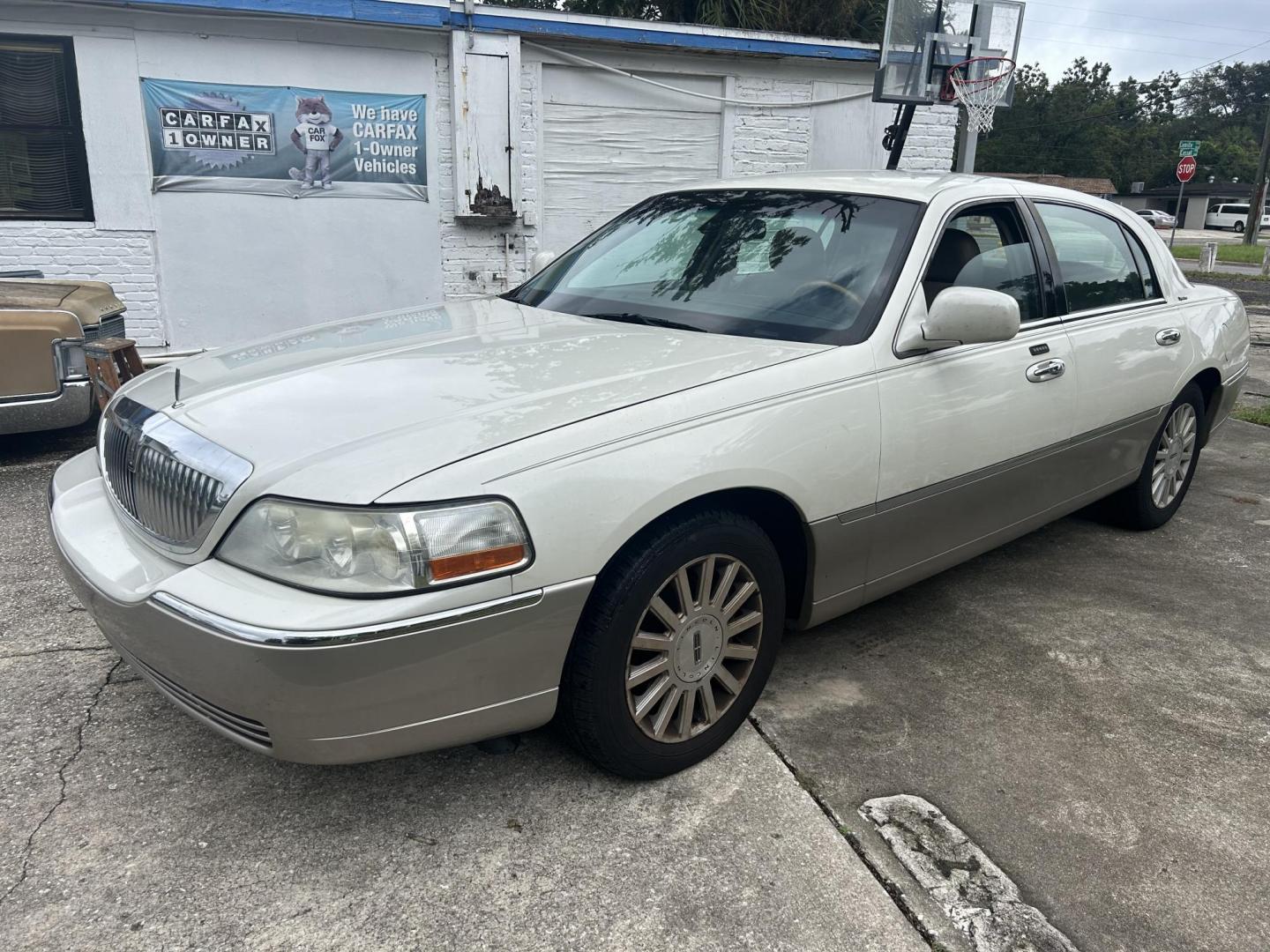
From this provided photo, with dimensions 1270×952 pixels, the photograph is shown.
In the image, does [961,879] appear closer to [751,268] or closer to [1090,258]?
[751,268]

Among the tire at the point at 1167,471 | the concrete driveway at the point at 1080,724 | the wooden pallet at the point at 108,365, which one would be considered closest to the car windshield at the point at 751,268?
Result: the concrete driveway at the point at 1080,724

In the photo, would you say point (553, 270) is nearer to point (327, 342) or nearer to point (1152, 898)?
point (327, 342)

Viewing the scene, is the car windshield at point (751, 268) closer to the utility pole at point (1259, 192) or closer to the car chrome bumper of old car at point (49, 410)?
the car chrome bumper of old car at point (49, 410)

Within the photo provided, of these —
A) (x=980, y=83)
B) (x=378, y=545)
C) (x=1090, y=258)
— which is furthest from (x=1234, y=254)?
(x=378, y=545)

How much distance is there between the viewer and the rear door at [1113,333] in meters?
3.72

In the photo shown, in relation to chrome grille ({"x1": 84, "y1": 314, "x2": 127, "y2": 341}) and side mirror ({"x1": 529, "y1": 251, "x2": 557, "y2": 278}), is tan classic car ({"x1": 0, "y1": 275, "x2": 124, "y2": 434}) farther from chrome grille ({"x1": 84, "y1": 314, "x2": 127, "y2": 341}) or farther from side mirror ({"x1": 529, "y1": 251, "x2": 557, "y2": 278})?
side mirror ({"x1": 529, "y1": 251, "x2": 557, "y2": 278})

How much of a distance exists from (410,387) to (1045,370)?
228cm

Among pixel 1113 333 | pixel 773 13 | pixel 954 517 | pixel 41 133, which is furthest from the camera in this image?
pixel 773 13

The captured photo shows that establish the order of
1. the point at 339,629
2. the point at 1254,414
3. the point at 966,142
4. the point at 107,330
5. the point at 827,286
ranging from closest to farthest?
the point at 339,629, the point at 827,286, the point at 107,330, the point at 1254,414, the point at 966,142

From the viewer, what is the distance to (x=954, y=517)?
3.21 meters

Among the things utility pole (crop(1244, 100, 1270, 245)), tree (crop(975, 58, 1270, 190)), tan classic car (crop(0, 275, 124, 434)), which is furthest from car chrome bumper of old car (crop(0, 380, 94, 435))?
tree (crop(975, 58, 1270, 190))

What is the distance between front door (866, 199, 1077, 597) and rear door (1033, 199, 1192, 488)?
150 mm

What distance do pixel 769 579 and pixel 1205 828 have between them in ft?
4.22

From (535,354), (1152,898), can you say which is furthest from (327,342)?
(1152,898)
